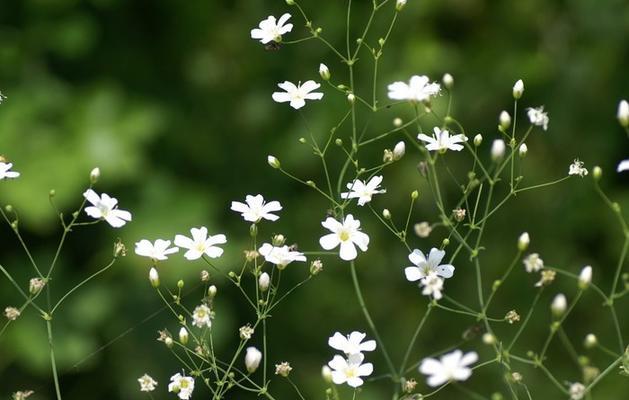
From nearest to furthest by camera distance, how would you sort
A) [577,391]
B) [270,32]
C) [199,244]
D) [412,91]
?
[577,391], [412,91], [199,244], [270,32]

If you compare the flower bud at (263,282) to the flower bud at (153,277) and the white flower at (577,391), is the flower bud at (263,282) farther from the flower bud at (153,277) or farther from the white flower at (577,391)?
the white flower at (577,391)

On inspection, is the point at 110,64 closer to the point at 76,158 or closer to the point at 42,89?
the point at 42,89

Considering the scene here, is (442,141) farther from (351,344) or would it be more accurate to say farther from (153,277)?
(153,277)

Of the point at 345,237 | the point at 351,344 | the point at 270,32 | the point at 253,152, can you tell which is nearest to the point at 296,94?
the point at 270,32

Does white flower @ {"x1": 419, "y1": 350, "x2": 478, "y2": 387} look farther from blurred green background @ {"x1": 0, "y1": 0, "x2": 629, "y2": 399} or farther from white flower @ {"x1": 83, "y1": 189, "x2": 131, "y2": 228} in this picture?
blurred green background @ {"x1": 0, "y1": 0, "x2": 629, "y2": 399}

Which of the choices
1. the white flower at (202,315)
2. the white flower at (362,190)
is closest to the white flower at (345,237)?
the white flower at (362,190)

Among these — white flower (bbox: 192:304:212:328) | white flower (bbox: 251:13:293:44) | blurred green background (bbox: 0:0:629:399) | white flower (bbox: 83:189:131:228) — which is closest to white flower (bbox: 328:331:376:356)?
white flower (bbox: 192:304:212:328)
